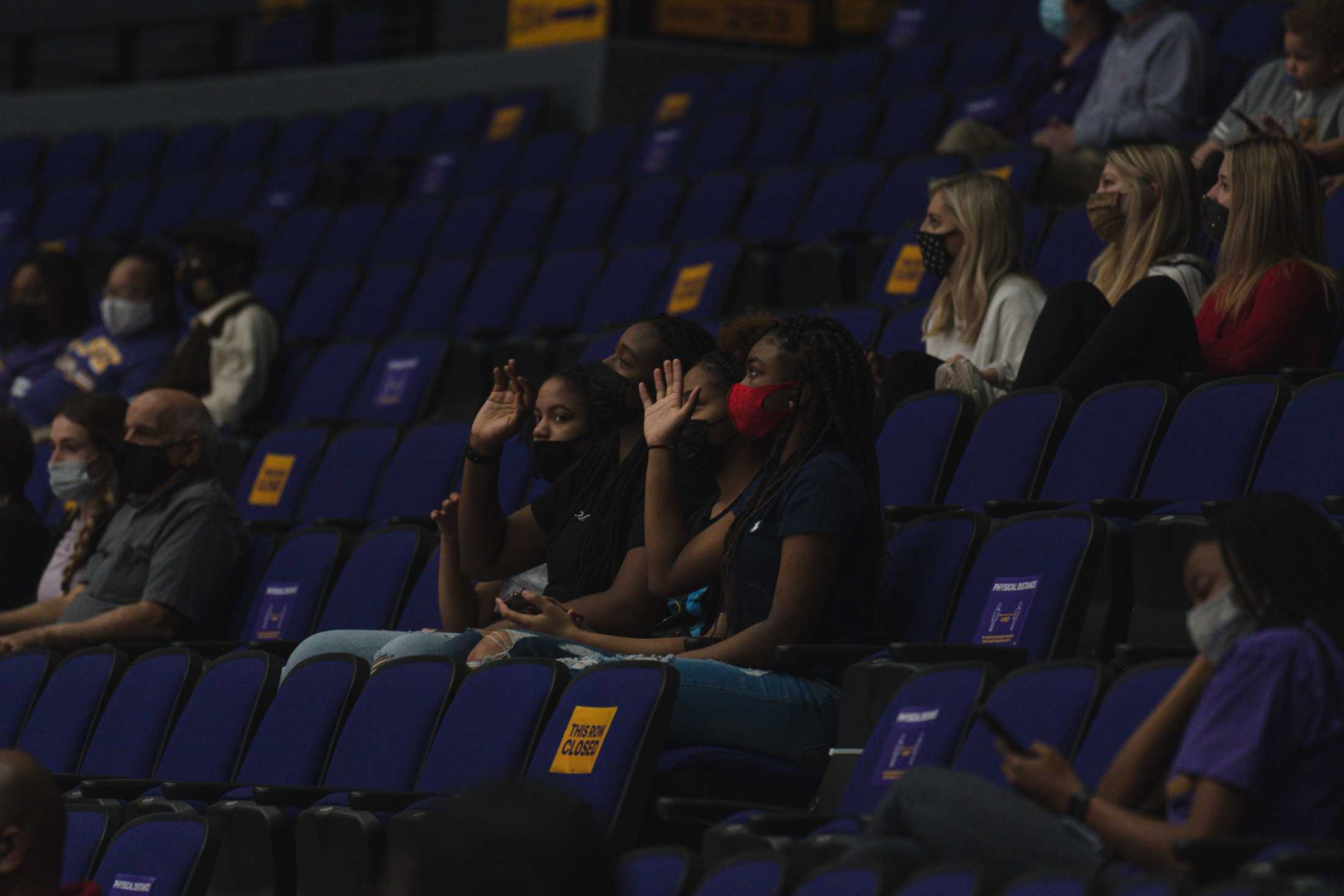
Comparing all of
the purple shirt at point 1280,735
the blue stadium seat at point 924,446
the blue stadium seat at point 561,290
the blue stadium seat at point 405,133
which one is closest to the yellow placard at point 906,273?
the blue stadium seat at point 561,290

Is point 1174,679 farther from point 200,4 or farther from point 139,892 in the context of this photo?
point 200,4

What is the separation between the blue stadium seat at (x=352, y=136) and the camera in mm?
8266

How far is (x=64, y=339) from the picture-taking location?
6.14m

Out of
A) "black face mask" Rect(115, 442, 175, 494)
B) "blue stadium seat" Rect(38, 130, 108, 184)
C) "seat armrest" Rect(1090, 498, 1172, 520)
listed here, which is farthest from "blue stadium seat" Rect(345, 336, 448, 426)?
"blue stadium seat" Rect(38, 130, 108, 184)

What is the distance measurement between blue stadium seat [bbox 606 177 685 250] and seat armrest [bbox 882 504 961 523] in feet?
9.45

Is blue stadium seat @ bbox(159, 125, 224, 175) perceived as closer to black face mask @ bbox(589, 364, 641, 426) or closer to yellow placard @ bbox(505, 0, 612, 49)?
yellow placard @ bbox(505, 0, 612, 49)

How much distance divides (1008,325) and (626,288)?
1.86m

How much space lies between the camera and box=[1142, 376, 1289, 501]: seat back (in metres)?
3.08

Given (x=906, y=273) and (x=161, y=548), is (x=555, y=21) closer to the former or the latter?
(x=906, y=273)

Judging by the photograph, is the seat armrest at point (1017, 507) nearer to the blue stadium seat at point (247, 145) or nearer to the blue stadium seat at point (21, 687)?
the blue stadium seat at point (21, 687)

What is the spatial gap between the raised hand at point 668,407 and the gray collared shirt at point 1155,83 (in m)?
2.18

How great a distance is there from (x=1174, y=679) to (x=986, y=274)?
1.83 m

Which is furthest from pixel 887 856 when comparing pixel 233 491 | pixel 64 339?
pixel 64 339

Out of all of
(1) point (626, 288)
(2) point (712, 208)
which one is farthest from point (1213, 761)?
(2) point (712, 208)
